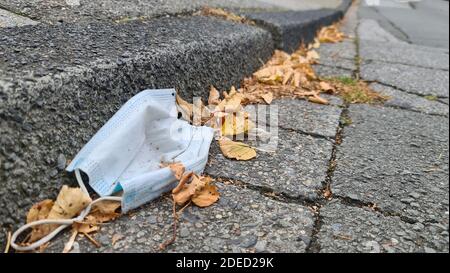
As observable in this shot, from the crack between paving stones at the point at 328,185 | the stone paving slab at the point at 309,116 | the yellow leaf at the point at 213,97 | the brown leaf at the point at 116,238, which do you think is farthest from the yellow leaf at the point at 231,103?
the brown leaf at the point at 116,238

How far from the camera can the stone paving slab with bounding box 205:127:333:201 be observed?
1.09 meters

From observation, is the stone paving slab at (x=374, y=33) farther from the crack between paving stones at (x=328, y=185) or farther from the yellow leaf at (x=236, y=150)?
the yellow leaf at (x=236, y=150)

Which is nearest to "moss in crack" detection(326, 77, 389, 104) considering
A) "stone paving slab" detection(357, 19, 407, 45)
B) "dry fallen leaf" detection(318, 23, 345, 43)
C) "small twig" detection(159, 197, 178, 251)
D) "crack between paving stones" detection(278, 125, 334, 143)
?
"crack between paving stones" detection(278, 125, 334, 143)

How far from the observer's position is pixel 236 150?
1235 millimetres

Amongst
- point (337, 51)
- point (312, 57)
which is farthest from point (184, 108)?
point (337, 51)

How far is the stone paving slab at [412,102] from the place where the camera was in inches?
75.5

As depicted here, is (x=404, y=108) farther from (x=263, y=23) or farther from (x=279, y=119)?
(x=263, y=23)

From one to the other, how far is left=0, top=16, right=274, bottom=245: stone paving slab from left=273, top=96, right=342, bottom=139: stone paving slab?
33cm

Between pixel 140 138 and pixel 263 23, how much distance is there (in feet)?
4.58

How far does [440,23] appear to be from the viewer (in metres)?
5.64

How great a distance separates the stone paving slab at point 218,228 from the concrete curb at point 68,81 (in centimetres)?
15

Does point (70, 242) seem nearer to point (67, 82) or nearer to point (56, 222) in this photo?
point (56, 222)

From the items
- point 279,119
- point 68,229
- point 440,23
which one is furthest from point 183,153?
point 440,23

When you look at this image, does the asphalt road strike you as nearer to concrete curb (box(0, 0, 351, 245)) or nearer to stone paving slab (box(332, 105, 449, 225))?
stone paving slab (box(332, 105, 449, 225))
